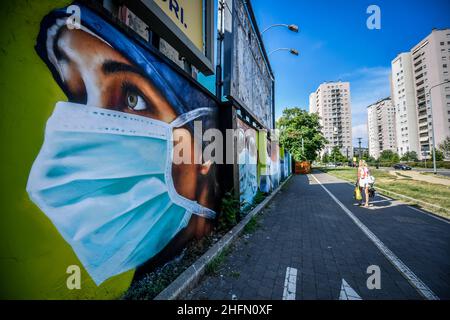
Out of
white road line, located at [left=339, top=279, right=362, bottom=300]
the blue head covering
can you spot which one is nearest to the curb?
white road line, located at [left=339, top=279, right=362, bottom=300]

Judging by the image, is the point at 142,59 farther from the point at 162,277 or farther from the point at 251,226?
the point at 251,226

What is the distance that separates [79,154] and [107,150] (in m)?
0.28

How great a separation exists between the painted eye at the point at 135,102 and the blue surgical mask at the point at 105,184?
13cm

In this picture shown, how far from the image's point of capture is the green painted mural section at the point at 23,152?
54.0 inches

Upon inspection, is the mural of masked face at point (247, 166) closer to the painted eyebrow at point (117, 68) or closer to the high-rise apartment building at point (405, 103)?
the painted eyebrow at point (117, 68)

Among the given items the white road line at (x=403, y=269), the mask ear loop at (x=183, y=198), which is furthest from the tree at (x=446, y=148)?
the mask ear loop at (x=183, y=198)

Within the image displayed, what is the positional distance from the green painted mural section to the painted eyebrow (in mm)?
562

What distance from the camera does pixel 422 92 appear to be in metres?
72.0

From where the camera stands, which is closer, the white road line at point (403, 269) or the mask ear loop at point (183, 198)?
the white road line at point (403, 269)

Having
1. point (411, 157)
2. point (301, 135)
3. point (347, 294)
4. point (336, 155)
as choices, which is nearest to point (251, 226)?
point (347, 294)

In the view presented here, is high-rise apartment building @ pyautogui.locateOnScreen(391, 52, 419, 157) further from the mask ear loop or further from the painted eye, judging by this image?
the painted eye

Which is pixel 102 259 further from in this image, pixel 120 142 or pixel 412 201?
pixel 412 201

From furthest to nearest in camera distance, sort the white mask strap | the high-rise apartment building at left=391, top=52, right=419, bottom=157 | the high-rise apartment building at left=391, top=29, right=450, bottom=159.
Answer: the high-rise apartment building at left=391, top=52, right=419, bottom=157 < the high-rise apartment building at left=391, top=29, right=450, bottom=159 < the white mask strap

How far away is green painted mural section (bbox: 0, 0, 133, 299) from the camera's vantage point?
4.50ft
